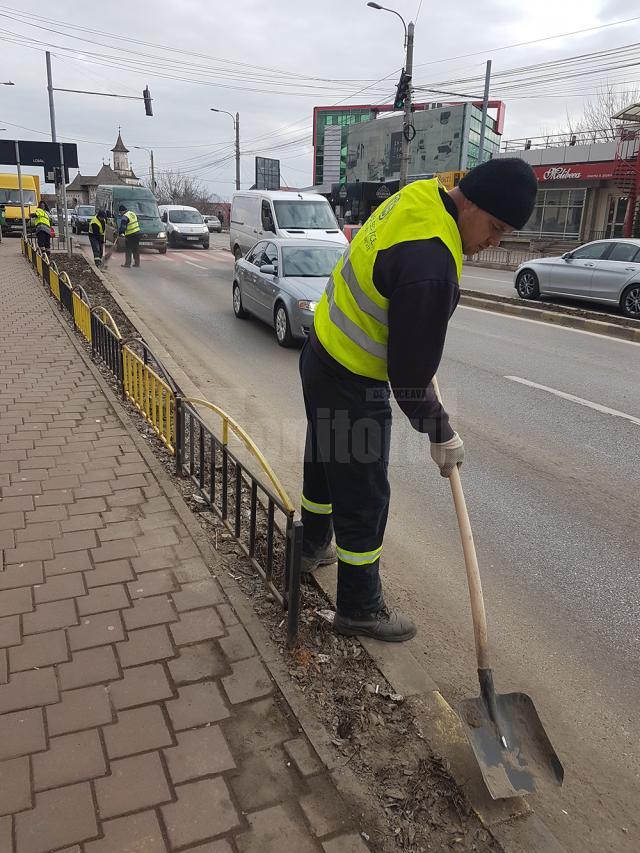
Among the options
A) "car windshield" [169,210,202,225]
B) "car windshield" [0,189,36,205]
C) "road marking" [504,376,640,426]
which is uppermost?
"car windshield" [0,189,36,205]

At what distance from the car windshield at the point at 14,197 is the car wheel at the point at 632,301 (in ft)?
98.6

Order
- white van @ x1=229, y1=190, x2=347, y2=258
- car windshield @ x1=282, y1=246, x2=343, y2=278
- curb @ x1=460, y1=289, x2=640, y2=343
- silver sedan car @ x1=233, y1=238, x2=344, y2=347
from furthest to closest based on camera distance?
1. white van @ x1=229, y1=190, x2=347, y2=258
2. curb @ x1=460, y1=289, x2=640, y2=343
3. car windshield @ x1=282, y1=246, x2=343, y2=278
4. silver sedan car @ x1=233, y1=238, x2=344, y2=347

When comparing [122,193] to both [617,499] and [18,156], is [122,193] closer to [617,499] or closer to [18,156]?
[18,156]

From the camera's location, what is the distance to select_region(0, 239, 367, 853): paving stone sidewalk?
2.01m

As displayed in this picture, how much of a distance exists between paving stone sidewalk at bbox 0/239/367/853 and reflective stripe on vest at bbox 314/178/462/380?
1.34 meters

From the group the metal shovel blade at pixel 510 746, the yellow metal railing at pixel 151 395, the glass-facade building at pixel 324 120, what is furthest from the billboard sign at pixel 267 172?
the metal shovel blade at pixel 510 746

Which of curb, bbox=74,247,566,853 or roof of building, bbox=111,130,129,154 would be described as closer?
curb, bbox=74,247,566,853

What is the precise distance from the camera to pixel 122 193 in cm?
2612

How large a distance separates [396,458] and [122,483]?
224 cm

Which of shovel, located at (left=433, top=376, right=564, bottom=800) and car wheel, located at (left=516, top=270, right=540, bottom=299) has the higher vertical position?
car wheel, located at (left=516, top=270, right=540, bottom=299)

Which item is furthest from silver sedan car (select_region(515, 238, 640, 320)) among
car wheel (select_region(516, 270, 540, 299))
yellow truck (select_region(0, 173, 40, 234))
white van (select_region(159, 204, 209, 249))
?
yellow truck (select_region(0, 173, 40, 234))

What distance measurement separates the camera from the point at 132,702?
248 cm

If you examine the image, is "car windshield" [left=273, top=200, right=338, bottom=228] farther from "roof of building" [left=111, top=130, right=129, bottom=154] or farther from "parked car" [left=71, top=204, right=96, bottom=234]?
"roof of building" [left=111, top=130, right=129, bottom=154]

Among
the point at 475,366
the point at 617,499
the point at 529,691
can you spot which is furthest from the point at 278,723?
the point at 475,366
